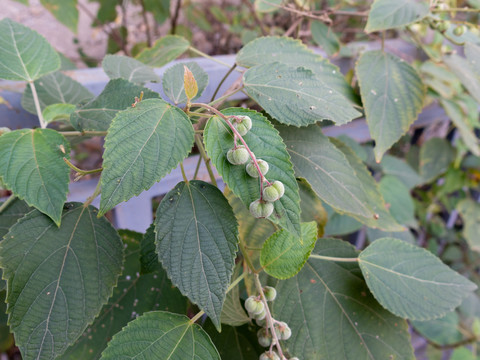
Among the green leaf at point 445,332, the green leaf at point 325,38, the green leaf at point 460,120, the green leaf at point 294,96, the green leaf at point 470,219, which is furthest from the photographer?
the green leaf at point 470,219

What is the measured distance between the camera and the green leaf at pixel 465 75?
817 millimetres

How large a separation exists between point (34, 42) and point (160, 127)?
0.32 meters

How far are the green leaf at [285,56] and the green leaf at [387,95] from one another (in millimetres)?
85

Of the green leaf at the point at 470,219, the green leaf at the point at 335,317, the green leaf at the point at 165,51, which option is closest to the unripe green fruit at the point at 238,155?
the green leaf at the point at 335,317

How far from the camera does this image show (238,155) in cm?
38

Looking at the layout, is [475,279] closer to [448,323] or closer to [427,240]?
[427,240]

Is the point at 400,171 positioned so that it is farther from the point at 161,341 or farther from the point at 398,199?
the point at 161,341

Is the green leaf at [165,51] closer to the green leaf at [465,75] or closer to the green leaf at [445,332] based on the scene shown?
the green leaf at [465,75]

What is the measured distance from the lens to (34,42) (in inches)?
21.9

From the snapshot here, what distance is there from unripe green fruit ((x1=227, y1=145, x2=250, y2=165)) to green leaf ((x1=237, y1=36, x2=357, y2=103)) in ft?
0.89

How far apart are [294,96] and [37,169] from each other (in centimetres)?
34

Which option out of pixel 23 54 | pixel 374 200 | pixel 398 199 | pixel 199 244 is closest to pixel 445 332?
pixel 398 199

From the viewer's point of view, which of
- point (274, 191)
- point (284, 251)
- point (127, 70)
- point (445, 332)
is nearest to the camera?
point (274, 191)

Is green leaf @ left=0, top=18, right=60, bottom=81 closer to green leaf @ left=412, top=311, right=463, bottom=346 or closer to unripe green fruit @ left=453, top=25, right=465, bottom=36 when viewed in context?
unripe green fruit @ left=453, top=25, right=465, bottom=36
